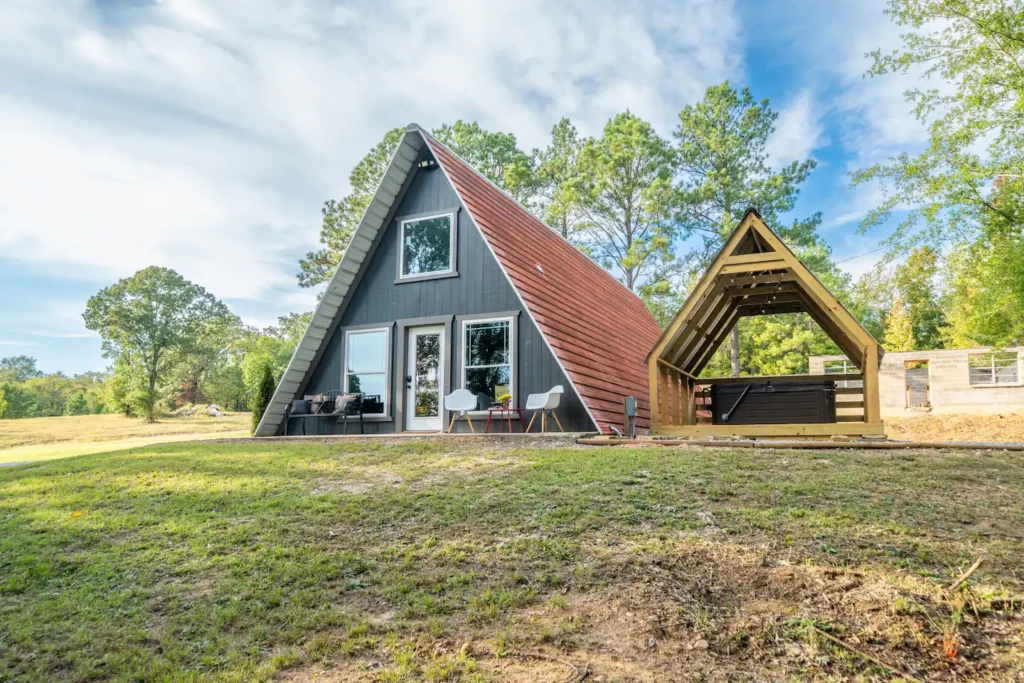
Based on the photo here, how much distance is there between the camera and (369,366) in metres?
12.1

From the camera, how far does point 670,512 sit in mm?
4410

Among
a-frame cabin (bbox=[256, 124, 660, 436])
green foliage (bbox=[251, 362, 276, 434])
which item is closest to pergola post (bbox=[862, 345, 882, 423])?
a-frame cabin (bbox=[256, 124, 660, 436])

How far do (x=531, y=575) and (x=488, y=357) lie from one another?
772cm

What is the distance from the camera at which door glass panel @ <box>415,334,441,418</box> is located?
11.6 m

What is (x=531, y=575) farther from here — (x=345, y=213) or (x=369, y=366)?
(x=345, y=213)

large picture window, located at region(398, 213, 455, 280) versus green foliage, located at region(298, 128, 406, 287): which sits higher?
green foliage, located at region(298, 128, 406, 287)

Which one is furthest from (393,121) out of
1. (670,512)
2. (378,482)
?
(670,512)

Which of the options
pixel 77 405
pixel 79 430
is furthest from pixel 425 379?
pixel 77 405

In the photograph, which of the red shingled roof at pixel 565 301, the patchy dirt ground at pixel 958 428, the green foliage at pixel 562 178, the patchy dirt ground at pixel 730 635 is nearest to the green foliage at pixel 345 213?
the green foliage at pixel 562 178

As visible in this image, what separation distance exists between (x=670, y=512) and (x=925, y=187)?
13.4 meters

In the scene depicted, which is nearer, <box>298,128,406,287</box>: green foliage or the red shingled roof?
the red shingled roof

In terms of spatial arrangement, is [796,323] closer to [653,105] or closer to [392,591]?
[653,105]

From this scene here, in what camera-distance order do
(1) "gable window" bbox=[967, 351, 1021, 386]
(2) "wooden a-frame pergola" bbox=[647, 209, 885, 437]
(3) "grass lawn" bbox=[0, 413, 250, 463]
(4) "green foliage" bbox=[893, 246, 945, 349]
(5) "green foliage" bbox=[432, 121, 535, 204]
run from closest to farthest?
(2) "wooden a-frame pergola" bbox=[647, 209, 885, 437] → (3) "grass lawn" bbox=[0, 413, 250, 463] → (1) "gable window" bbox=[967, 351, 1021, 386] → (5) "green foliage" bbox=[432, 121, 535, 204] → (4) "green foliage" bbox=[893, 246, 945, 349]

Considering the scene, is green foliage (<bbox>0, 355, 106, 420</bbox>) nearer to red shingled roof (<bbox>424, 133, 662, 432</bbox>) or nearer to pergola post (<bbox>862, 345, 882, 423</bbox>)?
red shingled roof (<bbox>424, 133, 662, 432</bbox>)
